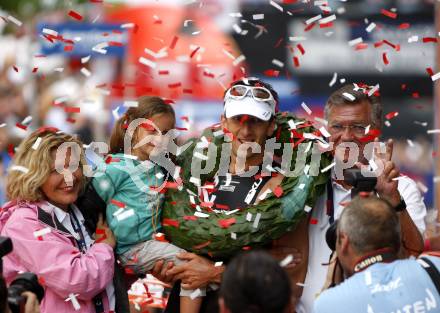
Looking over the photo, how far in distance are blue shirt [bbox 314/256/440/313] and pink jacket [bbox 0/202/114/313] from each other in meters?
1.57

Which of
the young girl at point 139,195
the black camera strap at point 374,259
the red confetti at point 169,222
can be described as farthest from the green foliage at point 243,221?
the black camera strap at point 374,259

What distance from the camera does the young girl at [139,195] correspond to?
570cm

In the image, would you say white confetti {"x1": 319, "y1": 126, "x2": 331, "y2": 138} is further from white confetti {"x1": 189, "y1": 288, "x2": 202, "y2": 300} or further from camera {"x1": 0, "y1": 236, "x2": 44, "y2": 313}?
camera {"x1": 0, "y1": 236, "x2": 44, "y2": 313}

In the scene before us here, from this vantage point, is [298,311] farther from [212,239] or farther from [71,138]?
[71,138]

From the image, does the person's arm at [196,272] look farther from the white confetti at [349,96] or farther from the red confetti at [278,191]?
the white confetti at [349,96]

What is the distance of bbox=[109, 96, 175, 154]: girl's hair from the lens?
241 inches

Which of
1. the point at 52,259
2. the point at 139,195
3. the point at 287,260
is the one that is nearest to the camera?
the point at 52,259

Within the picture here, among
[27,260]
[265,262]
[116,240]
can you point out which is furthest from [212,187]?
[265,262]

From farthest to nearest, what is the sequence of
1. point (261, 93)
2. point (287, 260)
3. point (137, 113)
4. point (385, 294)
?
point (137, 113)
point (261, 93)
point (287, 260)
point (385, 294)

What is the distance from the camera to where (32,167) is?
5492 millimetres

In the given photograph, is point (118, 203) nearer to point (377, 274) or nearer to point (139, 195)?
point (139, 195)

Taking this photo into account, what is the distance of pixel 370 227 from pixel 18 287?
5.83 feet

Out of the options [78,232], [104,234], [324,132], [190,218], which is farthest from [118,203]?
[324,132]

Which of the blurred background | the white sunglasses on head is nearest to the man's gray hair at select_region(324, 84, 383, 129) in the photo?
the white sunglasses on head
